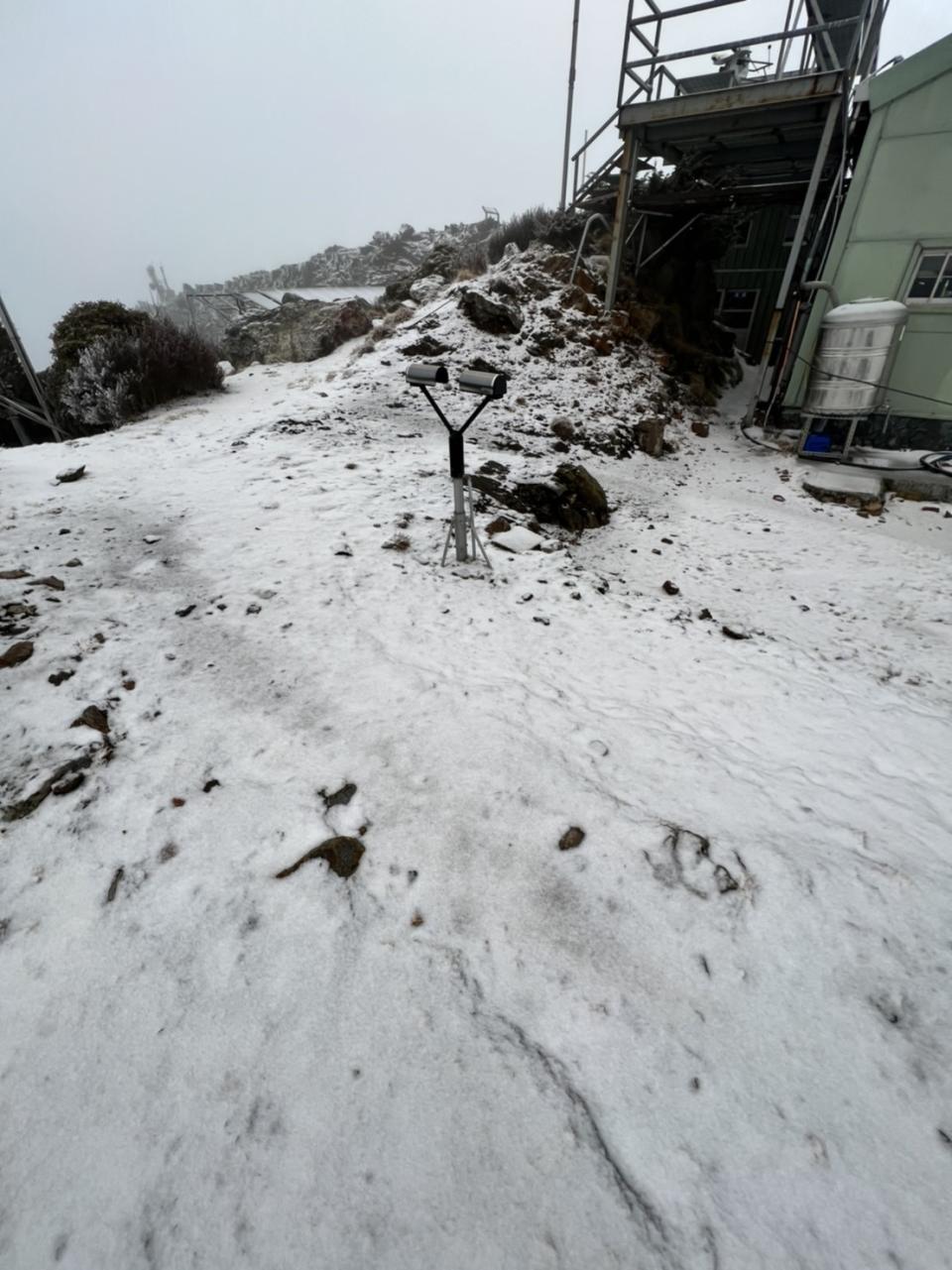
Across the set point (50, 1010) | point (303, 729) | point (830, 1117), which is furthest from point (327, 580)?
point (830, 1117)

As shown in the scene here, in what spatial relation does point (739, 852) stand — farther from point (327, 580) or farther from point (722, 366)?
point (722, 366)

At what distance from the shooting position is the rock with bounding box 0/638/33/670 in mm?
3512

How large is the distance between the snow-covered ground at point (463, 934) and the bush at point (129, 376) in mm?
8800

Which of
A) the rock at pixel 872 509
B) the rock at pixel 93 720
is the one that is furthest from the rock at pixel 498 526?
the rock at pixel 872 509

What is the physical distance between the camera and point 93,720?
10.5 feet

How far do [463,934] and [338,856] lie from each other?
A: 719 mm

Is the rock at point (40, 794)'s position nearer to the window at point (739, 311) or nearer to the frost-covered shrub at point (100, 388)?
the frost-covered shrub at point (100, 388)

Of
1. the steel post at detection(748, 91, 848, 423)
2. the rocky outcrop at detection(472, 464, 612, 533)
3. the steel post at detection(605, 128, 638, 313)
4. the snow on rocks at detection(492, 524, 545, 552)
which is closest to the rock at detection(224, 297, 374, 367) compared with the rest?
the steel post at detection(605, 128, 638, 313)

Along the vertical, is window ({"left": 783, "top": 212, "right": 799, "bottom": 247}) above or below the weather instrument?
above

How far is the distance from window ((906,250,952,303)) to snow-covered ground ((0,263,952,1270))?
8.46m

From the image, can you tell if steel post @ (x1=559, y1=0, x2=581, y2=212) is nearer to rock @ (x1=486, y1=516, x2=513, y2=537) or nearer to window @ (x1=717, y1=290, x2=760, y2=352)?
window @ (x1=717, y1=290, x2=760, y2=352)

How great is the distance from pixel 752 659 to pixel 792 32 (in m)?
11.7

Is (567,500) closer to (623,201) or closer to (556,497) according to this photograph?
(556,497)

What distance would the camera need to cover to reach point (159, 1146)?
1.73 meters
